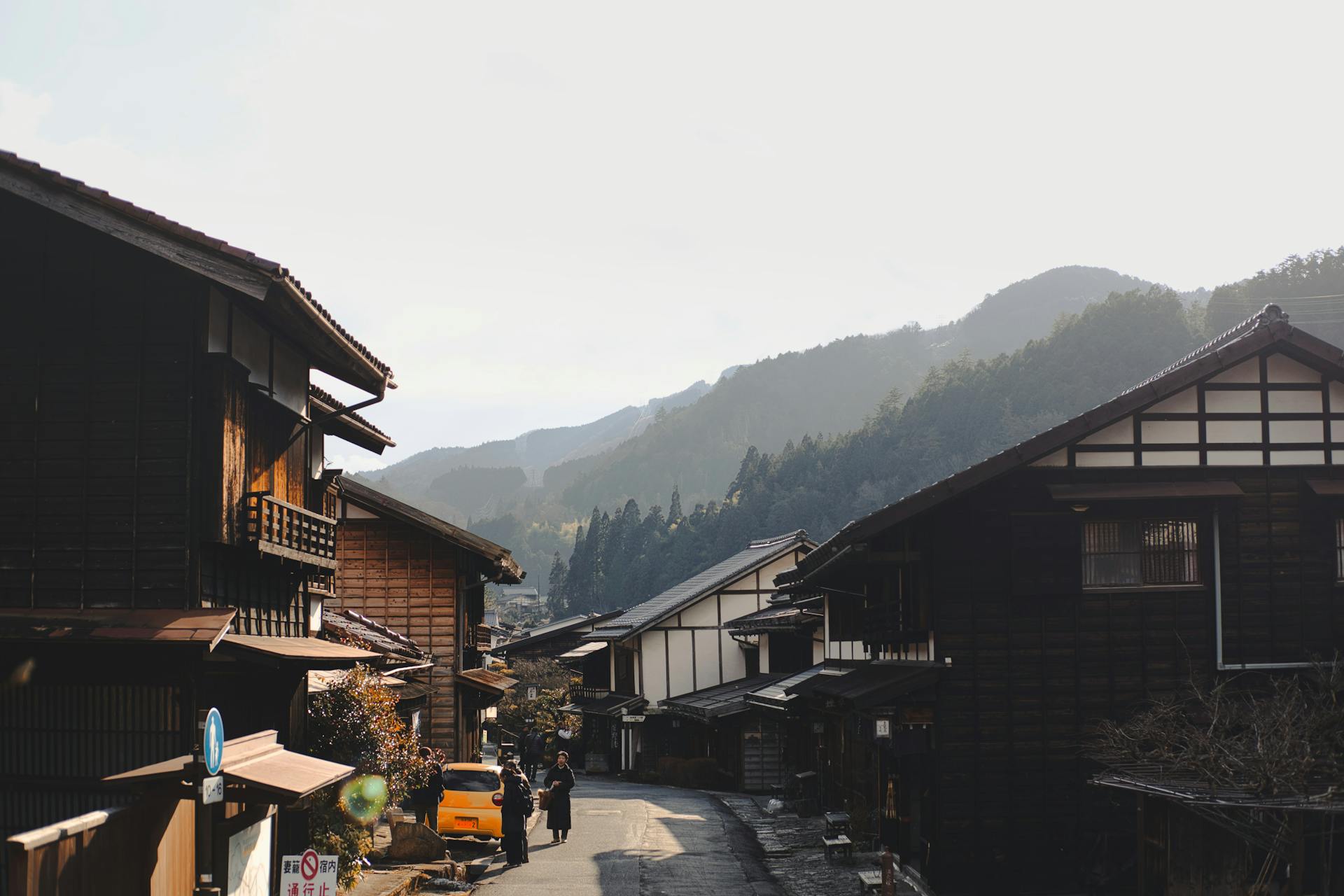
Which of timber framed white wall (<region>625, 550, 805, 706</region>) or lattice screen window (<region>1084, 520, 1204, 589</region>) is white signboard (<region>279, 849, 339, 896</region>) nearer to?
lattice screen window (<region>1084, 520, 1204, 589</region>)

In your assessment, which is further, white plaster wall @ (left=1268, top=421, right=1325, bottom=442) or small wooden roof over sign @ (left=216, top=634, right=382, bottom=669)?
white plaster wall @ (left=1268, top=421, right=1325, bottom=442)

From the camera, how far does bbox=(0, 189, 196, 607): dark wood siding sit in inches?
481

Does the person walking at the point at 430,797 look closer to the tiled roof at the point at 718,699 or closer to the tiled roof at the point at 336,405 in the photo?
the tiled roof at the point at 336,405

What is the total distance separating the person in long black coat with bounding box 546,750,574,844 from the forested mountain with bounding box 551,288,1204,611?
315 feet

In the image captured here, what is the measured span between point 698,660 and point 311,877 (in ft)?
109

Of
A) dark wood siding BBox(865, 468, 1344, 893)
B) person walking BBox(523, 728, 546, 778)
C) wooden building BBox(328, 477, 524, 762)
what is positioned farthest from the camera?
person walking BBox(523, 728, 546, 778)

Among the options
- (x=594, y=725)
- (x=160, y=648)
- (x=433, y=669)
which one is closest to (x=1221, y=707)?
(x=160, y=648)

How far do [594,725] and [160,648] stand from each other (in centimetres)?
4352

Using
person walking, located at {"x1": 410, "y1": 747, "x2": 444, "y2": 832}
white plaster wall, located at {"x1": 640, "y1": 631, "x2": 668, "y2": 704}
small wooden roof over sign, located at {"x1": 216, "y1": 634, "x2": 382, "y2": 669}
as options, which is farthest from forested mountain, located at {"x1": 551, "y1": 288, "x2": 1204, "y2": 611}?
small wooden roof over sign, located at {"x1": 216, "y1": 634, "x2": 382, "y2": 669}

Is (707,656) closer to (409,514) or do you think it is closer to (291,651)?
(409,514)

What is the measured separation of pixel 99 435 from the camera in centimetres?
1230

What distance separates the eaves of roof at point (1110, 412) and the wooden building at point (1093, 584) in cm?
3

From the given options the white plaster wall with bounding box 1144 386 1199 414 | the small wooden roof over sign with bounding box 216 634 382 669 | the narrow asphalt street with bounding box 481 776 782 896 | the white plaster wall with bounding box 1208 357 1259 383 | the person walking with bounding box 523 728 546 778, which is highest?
the white plaster wall with bounding box 1208 357 1259 383

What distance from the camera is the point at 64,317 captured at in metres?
12.5
